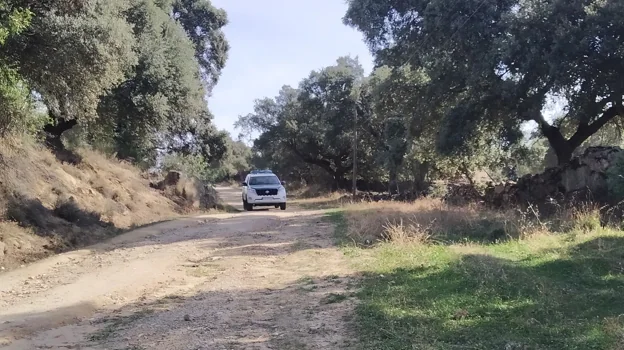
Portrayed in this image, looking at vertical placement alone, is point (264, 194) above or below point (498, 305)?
above

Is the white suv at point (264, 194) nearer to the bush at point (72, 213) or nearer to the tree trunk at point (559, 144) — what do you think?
the bush at point (72, 213)

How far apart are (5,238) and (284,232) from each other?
23.3ft

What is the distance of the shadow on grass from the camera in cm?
555

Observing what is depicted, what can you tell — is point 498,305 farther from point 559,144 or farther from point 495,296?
point 559,144

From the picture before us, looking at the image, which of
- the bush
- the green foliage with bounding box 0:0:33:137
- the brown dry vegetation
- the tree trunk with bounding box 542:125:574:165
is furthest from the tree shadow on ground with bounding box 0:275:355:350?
the tree trunk with bounding box 542:125:574:165

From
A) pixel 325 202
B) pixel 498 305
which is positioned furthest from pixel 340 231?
pixel 325 202

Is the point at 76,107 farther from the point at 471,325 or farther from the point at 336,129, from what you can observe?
the point at 336,129

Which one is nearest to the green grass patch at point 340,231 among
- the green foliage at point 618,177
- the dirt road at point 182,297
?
the dirt road at point 182,297

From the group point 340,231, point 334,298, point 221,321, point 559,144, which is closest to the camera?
point 221,321

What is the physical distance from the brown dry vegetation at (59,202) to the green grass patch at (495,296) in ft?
23.1

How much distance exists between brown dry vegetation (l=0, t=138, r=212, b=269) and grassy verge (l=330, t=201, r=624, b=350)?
22.4ft

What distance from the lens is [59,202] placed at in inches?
604

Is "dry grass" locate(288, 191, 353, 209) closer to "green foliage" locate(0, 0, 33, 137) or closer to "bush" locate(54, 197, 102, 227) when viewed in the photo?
"bush" locate(54, 197, 102, 227)

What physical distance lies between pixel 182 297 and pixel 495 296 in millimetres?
4266
